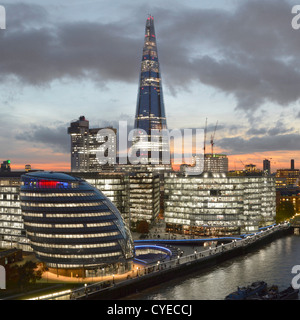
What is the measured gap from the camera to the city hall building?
414 feet

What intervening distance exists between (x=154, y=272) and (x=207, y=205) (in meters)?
54.2

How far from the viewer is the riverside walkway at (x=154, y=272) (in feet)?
210

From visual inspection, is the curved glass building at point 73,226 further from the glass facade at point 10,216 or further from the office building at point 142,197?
the office building at point 142,197

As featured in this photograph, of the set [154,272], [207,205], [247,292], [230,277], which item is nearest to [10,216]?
[154,272]

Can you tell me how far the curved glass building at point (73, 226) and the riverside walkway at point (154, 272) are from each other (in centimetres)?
509

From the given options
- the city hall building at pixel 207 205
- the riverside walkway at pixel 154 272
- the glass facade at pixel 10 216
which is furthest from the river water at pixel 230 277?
the glass facade at pixel 10 216

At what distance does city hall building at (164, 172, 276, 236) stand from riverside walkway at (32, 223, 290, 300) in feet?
30.8

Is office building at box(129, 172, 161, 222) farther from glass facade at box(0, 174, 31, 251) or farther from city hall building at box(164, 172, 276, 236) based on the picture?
glass facade at box(0, 174, 31, 251)

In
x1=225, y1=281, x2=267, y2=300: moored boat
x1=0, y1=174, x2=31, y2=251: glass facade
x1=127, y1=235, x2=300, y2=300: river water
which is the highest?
x1=0, y1=174, x2=31, y2=251: glass facade

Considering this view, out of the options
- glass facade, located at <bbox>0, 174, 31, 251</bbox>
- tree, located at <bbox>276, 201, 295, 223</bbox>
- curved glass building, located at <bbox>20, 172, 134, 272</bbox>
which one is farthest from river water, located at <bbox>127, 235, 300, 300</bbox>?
tree, located at <bbox>276, 201, 295, 223</bbox>

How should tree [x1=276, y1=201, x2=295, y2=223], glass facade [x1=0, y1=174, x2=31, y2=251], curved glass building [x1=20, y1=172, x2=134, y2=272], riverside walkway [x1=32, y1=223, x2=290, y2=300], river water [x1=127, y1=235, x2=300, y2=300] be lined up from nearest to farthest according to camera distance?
riverside walkway [x1=32, y1=223, x2=290, y2=300] → river water [x1=127, y1=235, x2=300, y2=300] → curved glass building [x1=20, y1=172, x2=134, y2=272] → glass facade [x1=0, y1=174, x2=31, y2=251] → tree [x1=276, y1=201, x2=295, y2=223]
